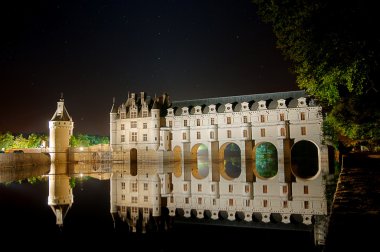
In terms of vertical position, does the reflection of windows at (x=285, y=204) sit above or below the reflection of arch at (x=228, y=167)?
below

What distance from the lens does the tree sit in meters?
9.40

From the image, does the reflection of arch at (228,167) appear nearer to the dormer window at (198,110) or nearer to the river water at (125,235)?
the dormer window at (198,110)

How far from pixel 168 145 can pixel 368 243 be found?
52.4 metres

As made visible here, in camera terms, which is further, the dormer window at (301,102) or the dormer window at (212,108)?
the dormer window at (212,108)

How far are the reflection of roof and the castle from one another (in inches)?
5.7

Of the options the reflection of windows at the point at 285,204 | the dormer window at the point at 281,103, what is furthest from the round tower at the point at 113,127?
the reflection of windows at the point at 285,204

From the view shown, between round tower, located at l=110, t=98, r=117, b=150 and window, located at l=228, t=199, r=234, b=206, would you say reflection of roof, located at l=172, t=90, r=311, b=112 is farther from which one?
window, located at l=228, t=199, r=234, b=206

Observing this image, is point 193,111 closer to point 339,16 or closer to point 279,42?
point 279,42

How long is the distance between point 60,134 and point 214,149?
2777 centimetres

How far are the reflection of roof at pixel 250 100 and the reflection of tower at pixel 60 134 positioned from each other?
19.9m

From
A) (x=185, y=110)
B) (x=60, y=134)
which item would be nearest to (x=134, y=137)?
(x=185, y=110)

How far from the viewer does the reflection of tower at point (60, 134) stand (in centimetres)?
5850

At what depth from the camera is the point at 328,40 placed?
10.4 m

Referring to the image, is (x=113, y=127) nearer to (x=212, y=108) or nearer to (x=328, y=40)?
(x=212, y=108)
